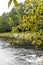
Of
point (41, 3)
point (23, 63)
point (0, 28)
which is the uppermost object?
point (41, 3)

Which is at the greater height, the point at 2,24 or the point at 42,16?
the point at 42,16

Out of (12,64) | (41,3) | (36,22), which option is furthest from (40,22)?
(12,64)

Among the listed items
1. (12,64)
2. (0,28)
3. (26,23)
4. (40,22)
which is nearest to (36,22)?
(40,22)

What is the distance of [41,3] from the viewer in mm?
3512

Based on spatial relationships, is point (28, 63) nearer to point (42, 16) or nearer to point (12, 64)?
point (12, 64)

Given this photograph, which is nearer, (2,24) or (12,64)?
(12,64)

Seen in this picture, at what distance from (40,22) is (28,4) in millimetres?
402

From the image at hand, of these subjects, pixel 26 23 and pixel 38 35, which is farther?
pixel 38 35

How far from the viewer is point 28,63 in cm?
1847

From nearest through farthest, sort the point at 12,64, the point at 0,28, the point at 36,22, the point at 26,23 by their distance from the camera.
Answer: the point at 26,23 < the point at 36,22 < the point at 12,64 < the point at 0,28

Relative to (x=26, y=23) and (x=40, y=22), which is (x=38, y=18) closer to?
(x=40, y=22)

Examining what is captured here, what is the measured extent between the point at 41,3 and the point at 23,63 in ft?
50.9

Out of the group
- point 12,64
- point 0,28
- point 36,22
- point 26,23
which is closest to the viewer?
point 26,23

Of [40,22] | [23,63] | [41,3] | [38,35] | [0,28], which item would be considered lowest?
[0,28]
